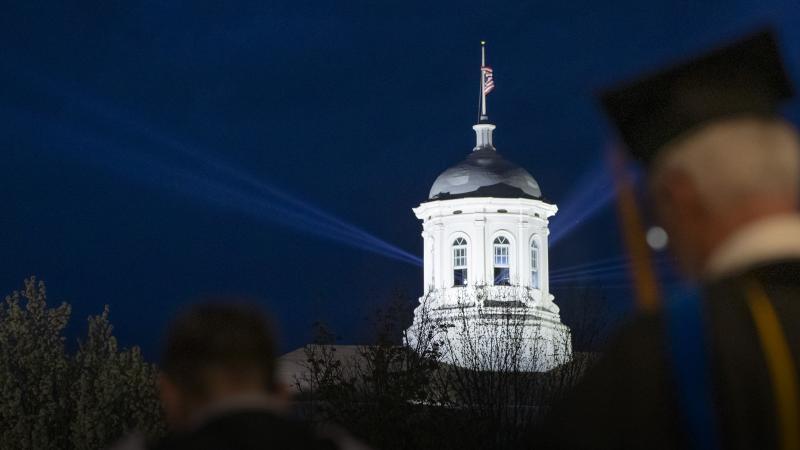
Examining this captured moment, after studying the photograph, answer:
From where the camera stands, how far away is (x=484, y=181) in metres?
74.6

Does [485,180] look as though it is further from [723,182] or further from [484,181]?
[723,182]

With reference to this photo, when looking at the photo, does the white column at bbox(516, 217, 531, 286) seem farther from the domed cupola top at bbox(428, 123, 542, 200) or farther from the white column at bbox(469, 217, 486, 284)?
the white column at bbox(469, 217, 486, 284)

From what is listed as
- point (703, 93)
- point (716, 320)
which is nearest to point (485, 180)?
point (703, 93)

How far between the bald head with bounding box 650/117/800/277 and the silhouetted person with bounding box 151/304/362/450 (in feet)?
3.38

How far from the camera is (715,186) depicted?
3.86m

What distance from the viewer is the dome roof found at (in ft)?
244

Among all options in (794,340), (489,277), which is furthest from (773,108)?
(489,277)

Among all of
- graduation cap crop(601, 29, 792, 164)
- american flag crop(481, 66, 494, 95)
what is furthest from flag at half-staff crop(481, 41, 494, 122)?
graduation cap crop(601, 29, 792, 164)

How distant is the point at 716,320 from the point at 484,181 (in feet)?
233

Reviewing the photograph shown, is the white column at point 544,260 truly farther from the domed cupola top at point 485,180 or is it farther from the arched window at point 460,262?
the arched window at point 460,262

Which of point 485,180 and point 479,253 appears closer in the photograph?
point 479,253

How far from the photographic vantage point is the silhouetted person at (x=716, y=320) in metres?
3.64

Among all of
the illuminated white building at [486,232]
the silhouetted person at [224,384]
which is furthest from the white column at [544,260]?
the silhouetted person at [224,384]

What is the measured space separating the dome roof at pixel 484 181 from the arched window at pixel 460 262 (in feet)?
6.95
